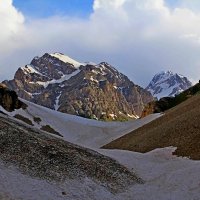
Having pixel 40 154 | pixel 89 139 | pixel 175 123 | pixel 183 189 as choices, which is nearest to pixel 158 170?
pixel 183 189

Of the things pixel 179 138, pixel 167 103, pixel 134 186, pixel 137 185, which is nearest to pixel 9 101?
pixel 167 103

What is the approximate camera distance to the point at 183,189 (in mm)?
31547

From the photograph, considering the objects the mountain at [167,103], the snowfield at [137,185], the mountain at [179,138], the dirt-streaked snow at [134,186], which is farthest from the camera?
the mountain at [167,103]

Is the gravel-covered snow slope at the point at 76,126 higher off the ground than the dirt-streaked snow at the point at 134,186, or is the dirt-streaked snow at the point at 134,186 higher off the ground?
the gravel-covered snow slope at the point at 76,126

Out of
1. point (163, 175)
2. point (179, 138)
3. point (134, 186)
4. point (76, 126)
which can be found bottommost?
point (134, 186)

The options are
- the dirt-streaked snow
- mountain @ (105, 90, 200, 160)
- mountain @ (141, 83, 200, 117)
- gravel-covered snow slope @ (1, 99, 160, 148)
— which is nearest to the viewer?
the dirt-streaked snow

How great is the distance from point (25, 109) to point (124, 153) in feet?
207

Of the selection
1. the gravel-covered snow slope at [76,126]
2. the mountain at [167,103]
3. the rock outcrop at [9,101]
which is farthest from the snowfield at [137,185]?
the mountain at [167,103]

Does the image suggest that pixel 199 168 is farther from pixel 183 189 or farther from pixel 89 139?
pixel 89 139

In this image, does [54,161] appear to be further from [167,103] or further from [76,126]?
[167,103]

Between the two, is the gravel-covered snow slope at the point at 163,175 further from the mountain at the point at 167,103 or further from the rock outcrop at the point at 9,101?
the mountain at the point at 167,103

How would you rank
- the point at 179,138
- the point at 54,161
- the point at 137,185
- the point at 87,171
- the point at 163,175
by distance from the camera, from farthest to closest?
the point at 179,138 < the point at 163,175 < the point at 137,185 < the point at 87,171 < the point at 54,161

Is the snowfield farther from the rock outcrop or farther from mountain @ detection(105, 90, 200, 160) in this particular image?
the rock outcrop

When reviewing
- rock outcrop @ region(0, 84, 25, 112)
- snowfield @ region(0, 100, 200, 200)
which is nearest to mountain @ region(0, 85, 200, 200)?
snowfield @ region(0, 100, 200, 200)
